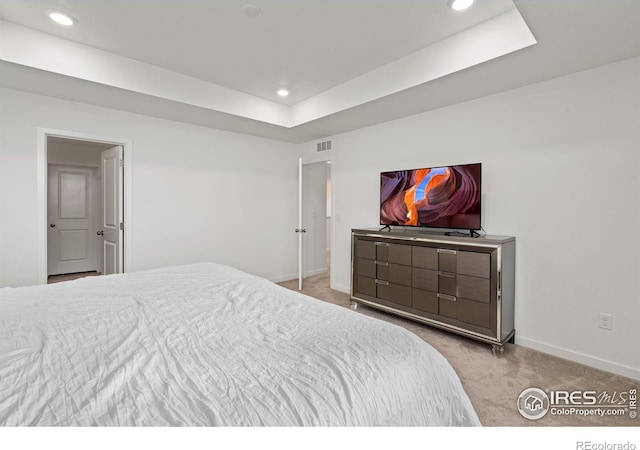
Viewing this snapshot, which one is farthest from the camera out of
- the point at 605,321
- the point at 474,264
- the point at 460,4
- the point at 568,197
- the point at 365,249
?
the point at 365,249

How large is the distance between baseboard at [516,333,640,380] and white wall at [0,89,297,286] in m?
3.48

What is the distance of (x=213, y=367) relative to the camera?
1.03m

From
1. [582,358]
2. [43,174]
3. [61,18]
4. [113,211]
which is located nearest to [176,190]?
[113,211]

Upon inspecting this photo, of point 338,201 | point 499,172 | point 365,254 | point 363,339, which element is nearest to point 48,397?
point 363,339

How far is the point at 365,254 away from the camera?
3.61 m

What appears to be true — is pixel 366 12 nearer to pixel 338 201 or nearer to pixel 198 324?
pixel 198 324

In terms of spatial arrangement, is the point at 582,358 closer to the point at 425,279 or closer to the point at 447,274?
the point at 447,274

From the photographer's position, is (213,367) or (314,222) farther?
(314,222)

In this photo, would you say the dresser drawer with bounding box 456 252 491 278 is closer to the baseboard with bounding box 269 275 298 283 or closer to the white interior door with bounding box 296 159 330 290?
the white interior door with bounding box 296 159 330 290

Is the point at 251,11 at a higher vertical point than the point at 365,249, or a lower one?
higher

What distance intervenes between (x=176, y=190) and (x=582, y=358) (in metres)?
4.51

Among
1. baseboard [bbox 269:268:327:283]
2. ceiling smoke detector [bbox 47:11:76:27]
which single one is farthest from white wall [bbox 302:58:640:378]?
ceiling smoke detector [bbox 47:11:76:27]

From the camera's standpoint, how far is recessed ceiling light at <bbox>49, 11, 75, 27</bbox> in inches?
87.6

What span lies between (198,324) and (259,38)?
228 cm
